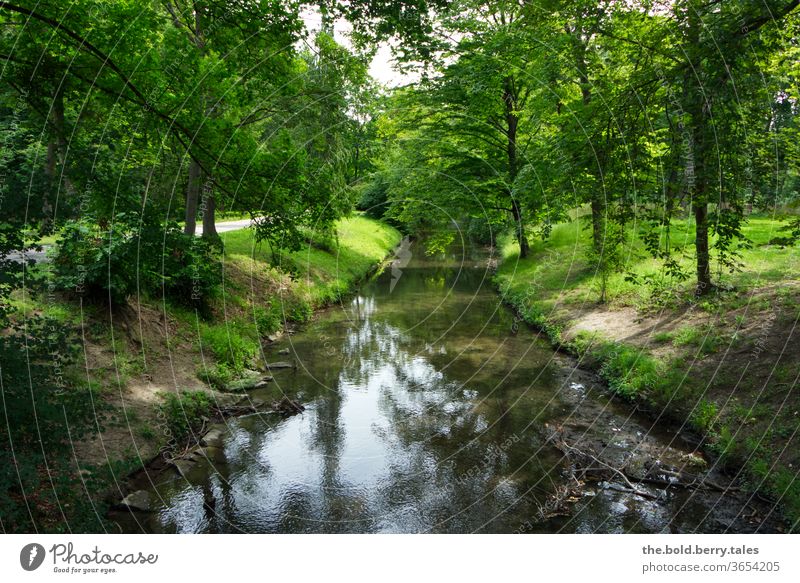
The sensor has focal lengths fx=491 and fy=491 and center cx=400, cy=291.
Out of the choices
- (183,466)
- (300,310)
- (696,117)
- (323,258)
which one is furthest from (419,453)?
(323,258)

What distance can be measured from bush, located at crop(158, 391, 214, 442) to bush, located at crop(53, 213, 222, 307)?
279 cm

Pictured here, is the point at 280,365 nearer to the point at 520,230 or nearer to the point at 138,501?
the point at 138,501

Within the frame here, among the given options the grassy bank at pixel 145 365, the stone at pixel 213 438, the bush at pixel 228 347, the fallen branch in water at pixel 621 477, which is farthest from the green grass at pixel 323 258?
the fallen branch in water at pixel 621 477

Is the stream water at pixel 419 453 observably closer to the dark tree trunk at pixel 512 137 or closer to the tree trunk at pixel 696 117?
the tree trunk at pixel 696 117

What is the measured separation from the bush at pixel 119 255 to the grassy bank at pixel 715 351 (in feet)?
28.0

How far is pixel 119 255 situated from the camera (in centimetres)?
1127

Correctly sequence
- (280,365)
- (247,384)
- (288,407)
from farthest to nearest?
(280,365) → (247,384) → (288,407)

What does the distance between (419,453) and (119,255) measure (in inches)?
319

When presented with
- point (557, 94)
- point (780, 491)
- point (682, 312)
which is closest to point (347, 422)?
point (780, 491)

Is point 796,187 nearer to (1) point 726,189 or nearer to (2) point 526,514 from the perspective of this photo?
(1) point 726,189

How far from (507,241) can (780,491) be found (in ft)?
93.2

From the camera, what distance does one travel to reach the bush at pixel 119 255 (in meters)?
8.74

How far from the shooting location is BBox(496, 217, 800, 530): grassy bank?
8.81 m

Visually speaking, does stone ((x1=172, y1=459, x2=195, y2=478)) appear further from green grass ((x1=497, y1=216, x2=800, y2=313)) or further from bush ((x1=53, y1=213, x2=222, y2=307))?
green grass ((x1=497, y1=216, x2=800, y2=313))
